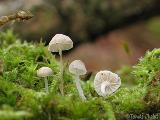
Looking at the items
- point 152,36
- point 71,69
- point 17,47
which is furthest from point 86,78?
point 152,36

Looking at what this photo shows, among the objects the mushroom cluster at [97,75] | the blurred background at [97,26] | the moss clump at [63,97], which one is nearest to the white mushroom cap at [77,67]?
the mushroom cluster at [97,75]

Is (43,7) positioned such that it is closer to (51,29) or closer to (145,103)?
(51,29)

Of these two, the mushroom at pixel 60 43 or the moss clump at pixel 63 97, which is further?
the mushroom at pixel 60 43

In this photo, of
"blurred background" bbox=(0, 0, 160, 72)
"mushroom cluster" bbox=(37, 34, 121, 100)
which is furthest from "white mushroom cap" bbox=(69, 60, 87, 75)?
"blurred background" bbox=(0, 0, 160, 72)

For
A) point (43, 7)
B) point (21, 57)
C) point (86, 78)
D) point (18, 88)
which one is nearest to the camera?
point (18, 88)

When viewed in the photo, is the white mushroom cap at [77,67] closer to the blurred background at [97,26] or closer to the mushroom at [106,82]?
the mushroom at [106,82]

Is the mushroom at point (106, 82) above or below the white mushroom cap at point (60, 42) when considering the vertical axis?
below
